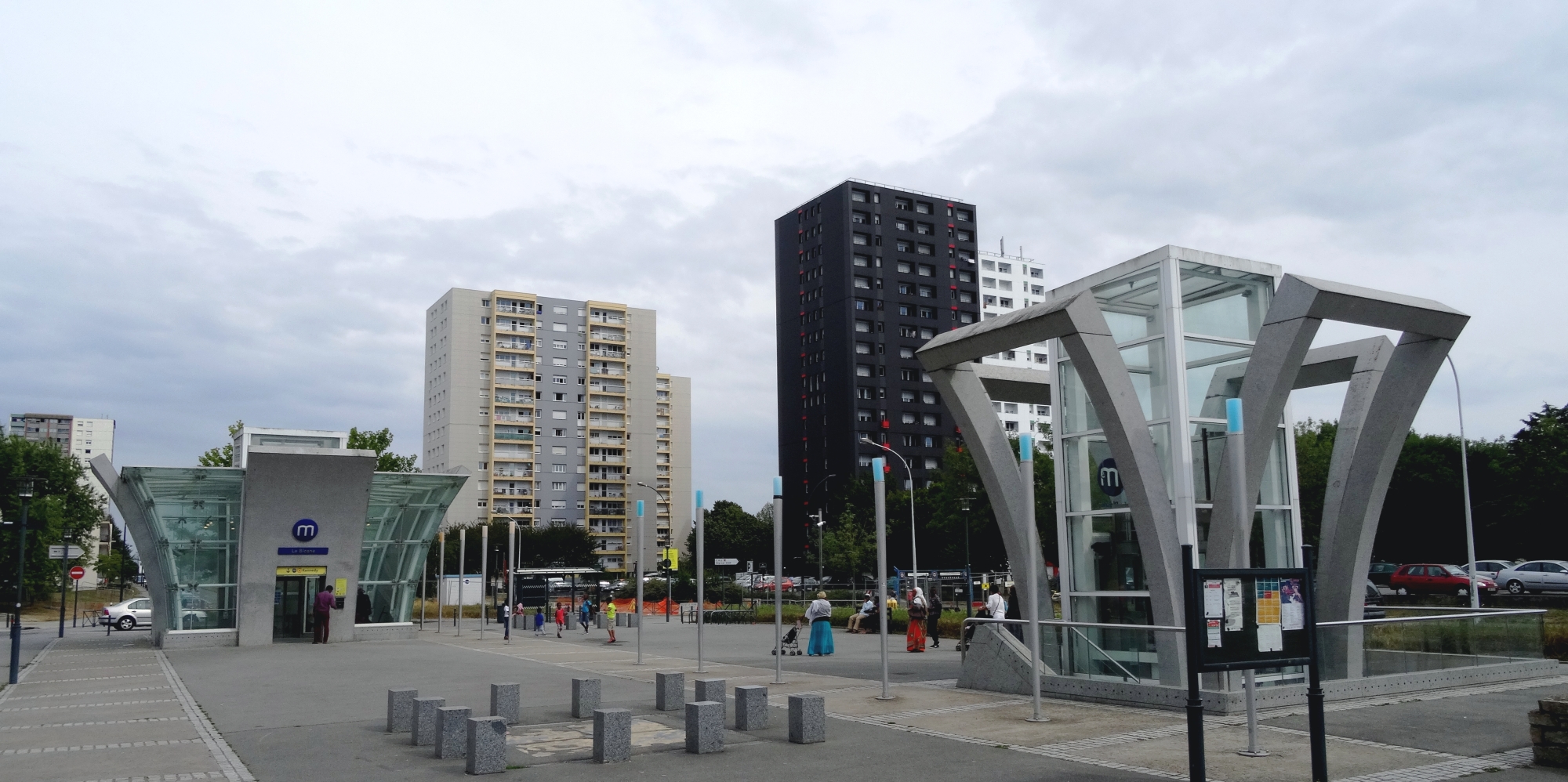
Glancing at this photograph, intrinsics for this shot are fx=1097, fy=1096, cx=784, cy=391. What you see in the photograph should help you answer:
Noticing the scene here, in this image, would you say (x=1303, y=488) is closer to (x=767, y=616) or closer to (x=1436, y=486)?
(x=1436, y=486)

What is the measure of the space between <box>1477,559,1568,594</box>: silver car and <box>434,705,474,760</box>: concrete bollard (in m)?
38.5

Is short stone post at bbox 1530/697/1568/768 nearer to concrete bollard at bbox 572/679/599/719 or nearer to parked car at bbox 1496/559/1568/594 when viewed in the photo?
concrete bollard at bbox 572/679/599/719

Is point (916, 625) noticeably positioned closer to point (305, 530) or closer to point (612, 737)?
point (612, 737)

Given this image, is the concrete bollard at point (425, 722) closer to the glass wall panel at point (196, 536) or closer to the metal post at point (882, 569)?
the metal post at point (882, 569)

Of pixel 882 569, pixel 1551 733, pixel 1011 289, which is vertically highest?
pixel 1011 289

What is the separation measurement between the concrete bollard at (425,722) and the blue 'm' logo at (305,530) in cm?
2227

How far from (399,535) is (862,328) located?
6356 cm

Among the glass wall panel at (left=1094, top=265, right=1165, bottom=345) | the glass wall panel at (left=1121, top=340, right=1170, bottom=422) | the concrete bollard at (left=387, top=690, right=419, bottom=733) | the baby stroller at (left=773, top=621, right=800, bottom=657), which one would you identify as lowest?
the baby stroller at (left=773, top=621, right=800, bottom=657)

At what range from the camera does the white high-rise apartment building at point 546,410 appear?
109 metres

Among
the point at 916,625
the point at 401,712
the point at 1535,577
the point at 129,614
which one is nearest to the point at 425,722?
the point at 401,712

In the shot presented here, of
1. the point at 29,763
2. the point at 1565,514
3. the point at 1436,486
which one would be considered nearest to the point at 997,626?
the point at 29,763

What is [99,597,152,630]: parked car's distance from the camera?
137 feet

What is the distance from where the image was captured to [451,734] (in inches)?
418

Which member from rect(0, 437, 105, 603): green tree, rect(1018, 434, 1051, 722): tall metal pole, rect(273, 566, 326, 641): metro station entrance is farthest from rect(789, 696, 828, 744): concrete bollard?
rect(0, 437, 105, 603): green tree
